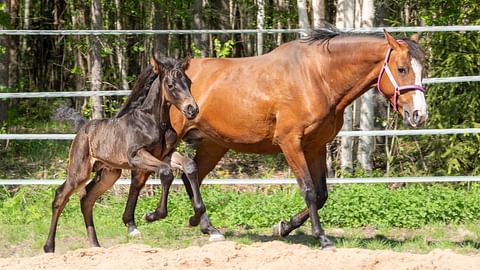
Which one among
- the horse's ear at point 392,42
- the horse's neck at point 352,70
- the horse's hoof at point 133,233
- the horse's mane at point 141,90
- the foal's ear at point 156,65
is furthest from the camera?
the horse's hoof at point 133,233

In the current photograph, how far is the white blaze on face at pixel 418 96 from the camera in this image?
23.0 feet

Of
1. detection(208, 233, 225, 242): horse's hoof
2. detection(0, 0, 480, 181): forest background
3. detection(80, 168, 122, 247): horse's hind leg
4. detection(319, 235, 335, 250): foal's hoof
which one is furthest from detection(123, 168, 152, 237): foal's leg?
detection(0, 0, 480, 181): forest background

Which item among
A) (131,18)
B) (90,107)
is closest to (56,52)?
(131,18)

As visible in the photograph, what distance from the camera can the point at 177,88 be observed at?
7.11 metres

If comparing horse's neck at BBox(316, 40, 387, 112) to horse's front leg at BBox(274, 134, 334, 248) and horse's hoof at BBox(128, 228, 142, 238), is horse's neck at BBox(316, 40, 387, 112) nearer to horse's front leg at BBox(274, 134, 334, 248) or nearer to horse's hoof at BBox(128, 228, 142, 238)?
horse's front leg at BBox(274, 134, 334, 248)

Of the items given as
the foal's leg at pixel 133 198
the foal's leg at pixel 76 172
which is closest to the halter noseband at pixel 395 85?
the foal's leg at pixel 133 198

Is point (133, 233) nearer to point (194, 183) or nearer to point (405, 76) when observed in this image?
point (194, 183)

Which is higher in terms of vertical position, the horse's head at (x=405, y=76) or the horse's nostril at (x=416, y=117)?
the horse's head at (x=405, y=76)

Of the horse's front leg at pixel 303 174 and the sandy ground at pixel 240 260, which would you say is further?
the horse's front leg at pixel 303 174

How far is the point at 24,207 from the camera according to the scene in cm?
952

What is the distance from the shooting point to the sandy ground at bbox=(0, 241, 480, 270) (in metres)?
5.83

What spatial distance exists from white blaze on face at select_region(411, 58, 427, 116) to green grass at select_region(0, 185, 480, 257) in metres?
1.31

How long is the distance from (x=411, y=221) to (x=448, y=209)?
44cm

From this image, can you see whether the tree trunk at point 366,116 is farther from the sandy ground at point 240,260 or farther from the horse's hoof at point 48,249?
the horse's hoof at point 48,249
